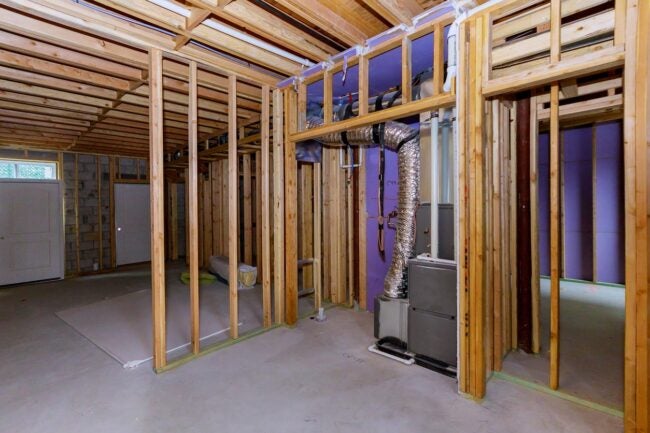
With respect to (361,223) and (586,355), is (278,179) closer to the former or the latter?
(361,223)

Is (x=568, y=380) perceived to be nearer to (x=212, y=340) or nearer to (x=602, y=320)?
(x=602, y=320)

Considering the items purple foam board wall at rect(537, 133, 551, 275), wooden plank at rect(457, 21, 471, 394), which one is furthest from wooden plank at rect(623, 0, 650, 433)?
purple foam board wall at rect(537, 133, 551, 275)

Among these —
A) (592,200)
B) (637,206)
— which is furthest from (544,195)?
(637,206)

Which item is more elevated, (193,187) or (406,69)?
(406,69)

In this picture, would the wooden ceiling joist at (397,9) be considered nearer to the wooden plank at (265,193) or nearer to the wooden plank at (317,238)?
the wooden plank at (265,193)

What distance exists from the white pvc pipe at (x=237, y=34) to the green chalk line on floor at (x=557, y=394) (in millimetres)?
3172

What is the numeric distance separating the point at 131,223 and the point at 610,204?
9032 millimetres

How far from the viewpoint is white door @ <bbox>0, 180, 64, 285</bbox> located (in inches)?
223

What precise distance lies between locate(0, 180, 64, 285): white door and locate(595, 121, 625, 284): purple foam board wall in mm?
9426

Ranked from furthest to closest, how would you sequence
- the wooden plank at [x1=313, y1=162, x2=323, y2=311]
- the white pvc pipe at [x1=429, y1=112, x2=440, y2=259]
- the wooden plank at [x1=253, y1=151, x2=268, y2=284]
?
the wooden plank at [x1=253, y1=151, x2=268, y2=284] < the wooden plank at [x1=313, y1=162, x2=323, y2=311] < the white pvc pipe at [x1=429, y1=112, x2=440, y2=259]

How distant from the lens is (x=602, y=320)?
361 cm

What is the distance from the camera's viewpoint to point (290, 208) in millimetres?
3490

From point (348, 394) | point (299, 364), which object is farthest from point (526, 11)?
point (299, 364)

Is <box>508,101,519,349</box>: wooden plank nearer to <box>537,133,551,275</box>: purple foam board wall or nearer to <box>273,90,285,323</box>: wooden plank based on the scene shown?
<box>273,90,285,323</box>: wooden plank
